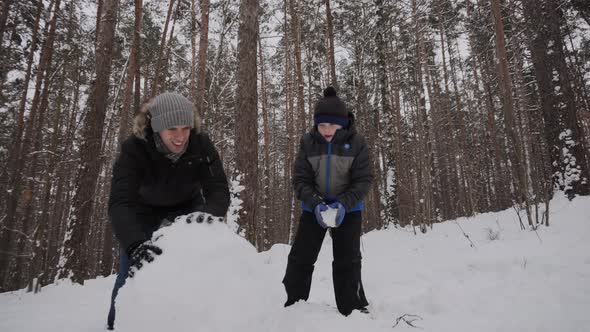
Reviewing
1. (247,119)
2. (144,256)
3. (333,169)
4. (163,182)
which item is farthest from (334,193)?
(247,119)

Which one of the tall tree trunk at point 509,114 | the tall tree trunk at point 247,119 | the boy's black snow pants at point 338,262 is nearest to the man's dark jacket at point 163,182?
the boy's black snow pants at point 338,262

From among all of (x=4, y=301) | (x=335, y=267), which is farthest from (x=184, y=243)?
(x=4, y=301)

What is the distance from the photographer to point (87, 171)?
552 cm

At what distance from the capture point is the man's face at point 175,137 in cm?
182

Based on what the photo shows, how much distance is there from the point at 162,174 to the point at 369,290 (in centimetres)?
230

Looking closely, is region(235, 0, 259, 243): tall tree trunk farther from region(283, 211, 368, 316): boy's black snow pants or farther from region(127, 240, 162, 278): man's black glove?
region(127, 240, 162, 278): man's black glove

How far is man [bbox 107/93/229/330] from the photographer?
1.78 meters

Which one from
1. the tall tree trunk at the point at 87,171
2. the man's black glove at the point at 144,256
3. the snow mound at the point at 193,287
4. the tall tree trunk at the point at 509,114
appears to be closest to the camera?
the snow mound at the point at 193,287

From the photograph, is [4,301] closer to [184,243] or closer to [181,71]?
[184,243]

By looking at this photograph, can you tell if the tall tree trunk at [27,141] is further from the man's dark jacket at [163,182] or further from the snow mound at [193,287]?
the snow mound at [193,287]

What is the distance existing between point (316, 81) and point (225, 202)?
15.1 metres

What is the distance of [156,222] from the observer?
6.98 feet

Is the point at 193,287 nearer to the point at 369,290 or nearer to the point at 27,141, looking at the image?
the point at 369,290

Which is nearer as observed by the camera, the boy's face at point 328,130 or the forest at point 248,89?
the boy's face at point 328,130
